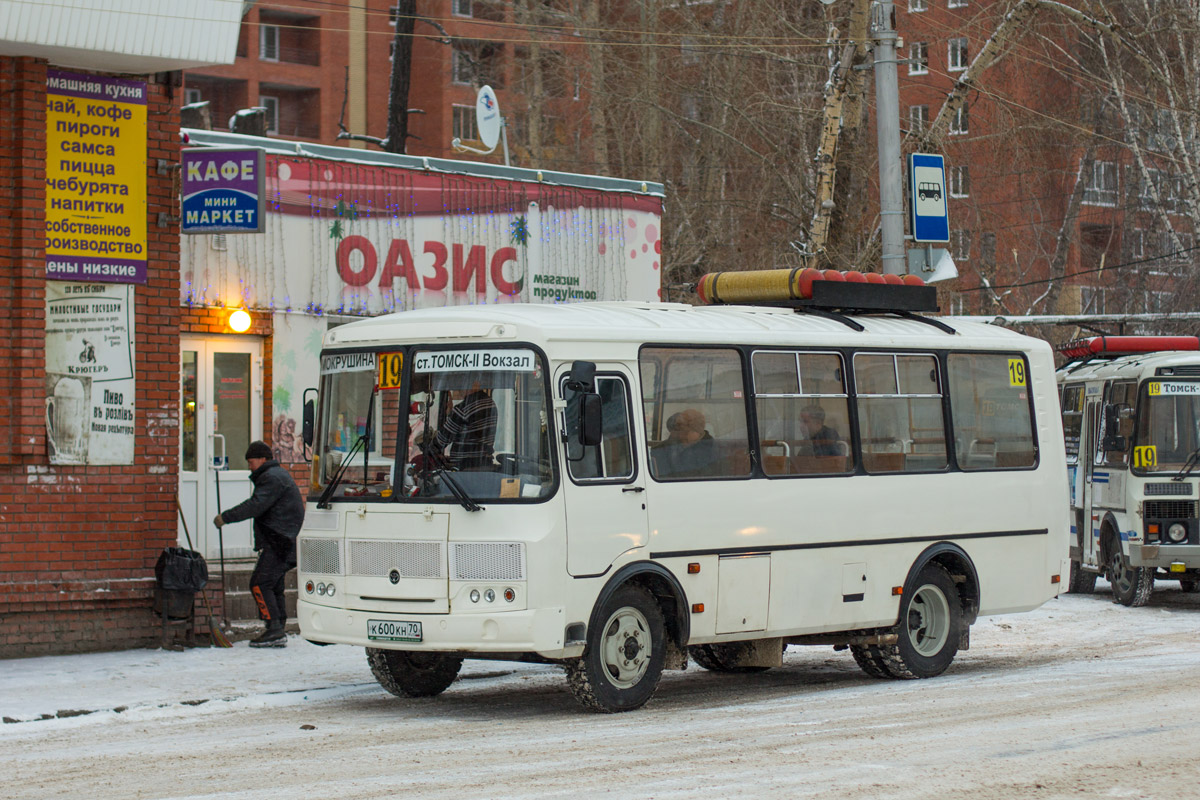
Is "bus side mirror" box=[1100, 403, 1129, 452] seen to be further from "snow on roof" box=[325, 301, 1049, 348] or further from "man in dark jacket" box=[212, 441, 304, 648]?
"man in dark jacket" box=[212, 441, 304, 648]

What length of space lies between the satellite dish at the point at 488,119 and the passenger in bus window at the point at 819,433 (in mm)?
10052

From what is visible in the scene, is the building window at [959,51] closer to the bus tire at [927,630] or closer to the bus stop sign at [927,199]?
the bus stop sign at [927,199]

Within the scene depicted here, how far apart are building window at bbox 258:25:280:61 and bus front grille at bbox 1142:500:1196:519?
44.3 m

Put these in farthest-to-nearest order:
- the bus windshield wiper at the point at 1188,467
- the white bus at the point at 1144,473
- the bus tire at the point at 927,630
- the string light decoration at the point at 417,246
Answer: the bus windshield wiper at the point at 1188,467 → the white bus at the point at 1144,473 → the string light decoration at the point at 417,246 → the bus tire at the point at 927,630

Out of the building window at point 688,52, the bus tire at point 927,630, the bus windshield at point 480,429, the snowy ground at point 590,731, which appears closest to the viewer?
the snowy ground at point 590,731

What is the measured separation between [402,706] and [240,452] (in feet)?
17.7

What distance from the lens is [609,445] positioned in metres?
10.9

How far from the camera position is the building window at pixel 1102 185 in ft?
140

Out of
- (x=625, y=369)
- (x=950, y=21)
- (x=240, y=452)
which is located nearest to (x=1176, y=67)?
(x=950, y=21)

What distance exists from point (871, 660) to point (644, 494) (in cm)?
306

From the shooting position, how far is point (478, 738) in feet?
32.6

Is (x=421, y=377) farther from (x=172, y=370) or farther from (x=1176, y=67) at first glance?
(x=1176, y=67)

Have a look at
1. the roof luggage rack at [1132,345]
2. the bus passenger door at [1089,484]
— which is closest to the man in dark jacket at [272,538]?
the bus passenger door at [1089,484]

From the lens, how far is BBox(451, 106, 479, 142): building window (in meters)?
55.3
